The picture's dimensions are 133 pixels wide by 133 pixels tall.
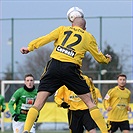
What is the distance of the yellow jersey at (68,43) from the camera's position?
9.09m

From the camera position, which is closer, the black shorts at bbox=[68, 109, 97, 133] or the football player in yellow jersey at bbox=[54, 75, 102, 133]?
the football player in yellow jersey at bbox=[54, 75, 102, 133]

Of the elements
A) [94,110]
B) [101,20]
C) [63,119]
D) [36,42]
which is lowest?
[63,119]

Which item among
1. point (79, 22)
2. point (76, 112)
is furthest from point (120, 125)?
point (79, 22)

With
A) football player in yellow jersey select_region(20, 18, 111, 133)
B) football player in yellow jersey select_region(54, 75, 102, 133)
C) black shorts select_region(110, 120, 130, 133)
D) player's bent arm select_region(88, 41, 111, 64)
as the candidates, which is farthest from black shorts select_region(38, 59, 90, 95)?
black shorts select_region(110, 120, 130, 133)

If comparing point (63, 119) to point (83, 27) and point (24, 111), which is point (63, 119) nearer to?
point (24, 111)

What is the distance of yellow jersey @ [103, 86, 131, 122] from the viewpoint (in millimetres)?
15750

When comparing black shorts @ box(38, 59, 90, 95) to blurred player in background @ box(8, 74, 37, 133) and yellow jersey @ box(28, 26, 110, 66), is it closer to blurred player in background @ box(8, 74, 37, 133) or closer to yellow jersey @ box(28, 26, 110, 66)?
yellow jersey @ box(28, 26, 110, 66)

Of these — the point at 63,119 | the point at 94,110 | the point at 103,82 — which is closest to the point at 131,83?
the point at 103,82

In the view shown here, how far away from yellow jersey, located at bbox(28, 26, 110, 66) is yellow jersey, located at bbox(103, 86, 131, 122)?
6.54 meters

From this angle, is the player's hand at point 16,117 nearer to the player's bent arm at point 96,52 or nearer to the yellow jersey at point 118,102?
the yellow jersey at point 118,102

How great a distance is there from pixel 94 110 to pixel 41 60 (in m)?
22.5

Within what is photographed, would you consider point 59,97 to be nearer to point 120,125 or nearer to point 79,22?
point 79,22

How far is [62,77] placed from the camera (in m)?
9.10

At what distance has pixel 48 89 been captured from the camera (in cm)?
913
